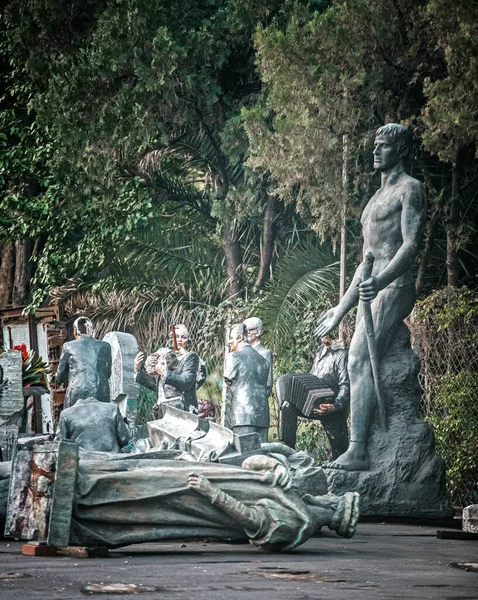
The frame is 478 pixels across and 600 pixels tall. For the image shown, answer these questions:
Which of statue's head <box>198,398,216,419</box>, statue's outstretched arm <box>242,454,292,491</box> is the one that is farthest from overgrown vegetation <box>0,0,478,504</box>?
statue's outstretched arm <box>242,454,292,491</box>

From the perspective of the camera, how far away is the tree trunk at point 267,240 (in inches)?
890

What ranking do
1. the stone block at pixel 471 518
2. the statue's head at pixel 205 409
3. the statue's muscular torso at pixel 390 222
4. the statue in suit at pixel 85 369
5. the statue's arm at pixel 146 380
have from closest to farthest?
the stone block at pixel 471 518 < the statue's muscular torso at pixel 390 222 < the statue in suit at pixel 85 369 < the statue's arm at pixel 146 380 < the statue's head at pixel 205 409

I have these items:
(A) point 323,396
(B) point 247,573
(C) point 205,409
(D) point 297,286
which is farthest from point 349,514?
(D) point 297,286

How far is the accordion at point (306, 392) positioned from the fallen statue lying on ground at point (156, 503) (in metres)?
6.07

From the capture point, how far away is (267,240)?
74.8ft

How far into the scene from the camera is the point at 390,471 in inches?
531

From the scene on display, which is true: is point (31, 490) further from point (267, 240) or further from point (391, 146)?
point (267, 240)

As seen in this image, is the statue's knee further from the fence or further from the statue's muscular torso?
the fence

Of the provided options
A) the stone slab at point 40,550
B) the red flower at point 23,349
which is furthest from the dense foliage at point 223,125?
the stone slab at point 40,550

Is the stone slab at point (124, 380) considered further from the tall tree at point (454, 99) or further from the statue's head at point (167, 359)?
the tall tree at point (454, 99)

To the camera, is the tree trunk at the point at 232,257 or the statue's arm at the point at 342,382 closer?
the statue's arm at the point at 342,382

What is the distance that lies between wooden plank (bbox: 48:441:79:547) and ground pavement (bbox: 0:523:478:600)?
6.5 inches

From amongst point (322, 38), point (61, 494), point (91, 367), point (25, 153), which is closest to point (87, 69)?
point (25, 153)

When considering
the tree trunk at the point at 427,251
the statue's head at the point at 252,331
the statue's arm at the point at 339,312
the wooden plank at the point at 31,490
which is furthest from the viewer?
the tree trunk at the point at 427,251
